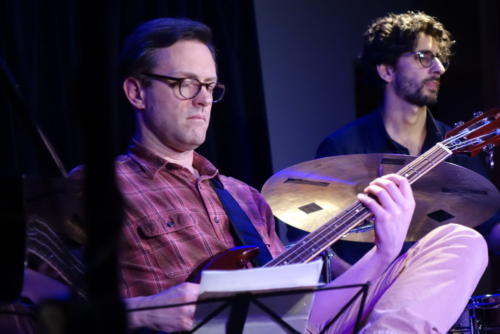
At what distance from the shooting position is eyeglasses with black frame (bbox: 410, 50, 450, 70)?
3.26 metres

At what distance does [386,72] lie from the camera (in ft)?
11.1

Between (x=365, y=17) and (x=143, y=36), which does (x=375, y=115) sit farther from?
(x=143, y=36)

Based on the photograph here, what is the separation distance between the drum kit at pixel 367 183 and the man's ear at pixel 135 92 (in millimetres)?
435

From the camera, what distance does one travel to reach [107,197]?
0.74m

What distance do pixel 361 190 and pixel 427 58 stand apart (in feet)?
4.81

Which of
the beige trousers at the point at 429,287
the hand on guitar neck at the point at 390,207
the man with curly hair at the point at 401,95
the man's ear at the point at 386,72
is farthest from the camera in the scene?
the man's ear at the point at 386,72

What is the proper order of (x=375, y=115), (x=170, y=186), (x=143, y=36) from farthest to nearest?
(x=375, y=115), (x=143, y=36), (x=170, y=186)

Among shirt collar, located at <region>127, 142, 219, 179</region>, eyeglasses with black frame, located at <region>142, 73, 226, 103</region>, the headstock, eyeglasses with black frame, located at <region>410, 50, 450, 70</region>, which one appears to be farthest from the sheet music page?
eyeglasses with black frame, located at <region>410, 50, 450, 70</region>

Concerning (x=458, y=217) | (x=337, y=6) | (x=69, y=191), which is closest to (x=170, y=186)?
(x=69, y=191)

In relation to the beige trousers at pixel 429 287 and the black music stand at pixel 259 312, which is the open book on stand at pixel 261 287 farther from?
the beige trousers at pixel 429 287

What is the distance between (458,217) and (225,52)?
4.89ft

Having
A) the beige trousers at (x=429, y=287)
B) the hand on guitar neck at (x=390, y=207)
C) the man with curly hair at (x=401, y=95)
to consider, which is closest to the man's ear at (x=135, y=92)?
the hand on guitar neck at (x=390, y=207)

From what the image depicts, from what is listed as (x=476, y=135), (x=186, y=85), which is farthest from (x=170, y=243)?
(x=476, y=135)

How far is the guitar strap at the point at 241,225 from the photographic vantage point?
1.87m
